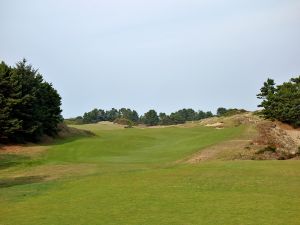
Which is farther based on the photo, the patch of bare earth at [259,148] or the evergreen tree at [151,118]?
the evergreen tree at [151,118]

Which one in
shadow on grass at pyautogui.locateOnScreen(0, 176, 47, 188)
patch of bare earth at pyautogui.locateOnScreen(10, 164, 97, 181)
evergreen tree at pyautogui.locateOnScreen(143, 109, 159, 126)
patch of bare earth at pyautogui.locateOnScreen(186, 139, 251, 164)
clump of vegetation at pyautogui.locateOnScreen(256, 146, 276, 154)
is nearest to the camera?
shadow on grass at pyautogui.locateOnScreen(0, 176, 47, 188)

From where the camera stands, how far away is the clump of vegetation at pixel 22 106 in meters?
47.5

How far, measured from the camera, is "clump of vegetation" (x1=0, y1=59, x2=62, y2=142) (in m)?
47.5

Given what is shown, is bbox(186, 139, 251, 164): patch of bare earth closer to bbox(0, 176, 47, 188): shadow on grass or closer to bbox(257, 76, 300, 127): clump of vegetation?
bbox(0, 176, 47, 188): shadow on grass

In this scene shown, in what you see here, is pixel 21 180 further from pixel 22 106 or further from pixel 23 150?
pixel 22 106

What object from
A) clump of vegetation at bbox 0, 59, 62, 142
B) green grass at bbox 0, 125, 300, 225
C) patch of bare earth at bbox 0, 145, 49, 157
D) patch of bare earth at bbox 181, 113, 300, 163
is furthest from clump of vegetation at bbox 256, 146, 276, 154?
clump of vegetation at bbox 0, 59, 62, 142

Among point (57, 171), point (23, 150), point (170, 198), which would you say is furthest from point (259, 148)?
point (23, 150)

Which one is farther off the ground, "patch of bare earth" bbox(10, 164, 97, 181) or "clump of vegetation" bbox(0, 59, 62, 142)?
"clump of vegetation" bbox(0, 59, 62, 142)

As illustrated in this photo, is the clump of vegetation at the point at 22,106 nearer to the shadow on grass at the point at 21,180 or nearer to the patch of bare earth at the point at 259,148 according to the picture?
the shadow on grass at the point at 21,180

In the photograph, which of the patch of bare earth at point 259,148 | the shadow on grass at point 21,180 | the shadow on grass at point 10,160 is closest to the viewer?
the shadow on grass at point 21,180

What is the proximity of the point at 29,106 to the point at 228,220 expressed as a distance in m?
43.3

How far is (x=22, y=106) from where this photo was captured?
50.7 meters

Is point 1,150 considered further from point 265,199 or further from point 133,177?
point 265,199

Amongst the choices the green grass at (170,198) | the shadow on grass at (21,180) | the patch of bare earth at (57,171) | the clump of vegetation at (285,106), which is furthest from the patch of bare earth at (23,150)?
the clump of vegetation at (285,106)
